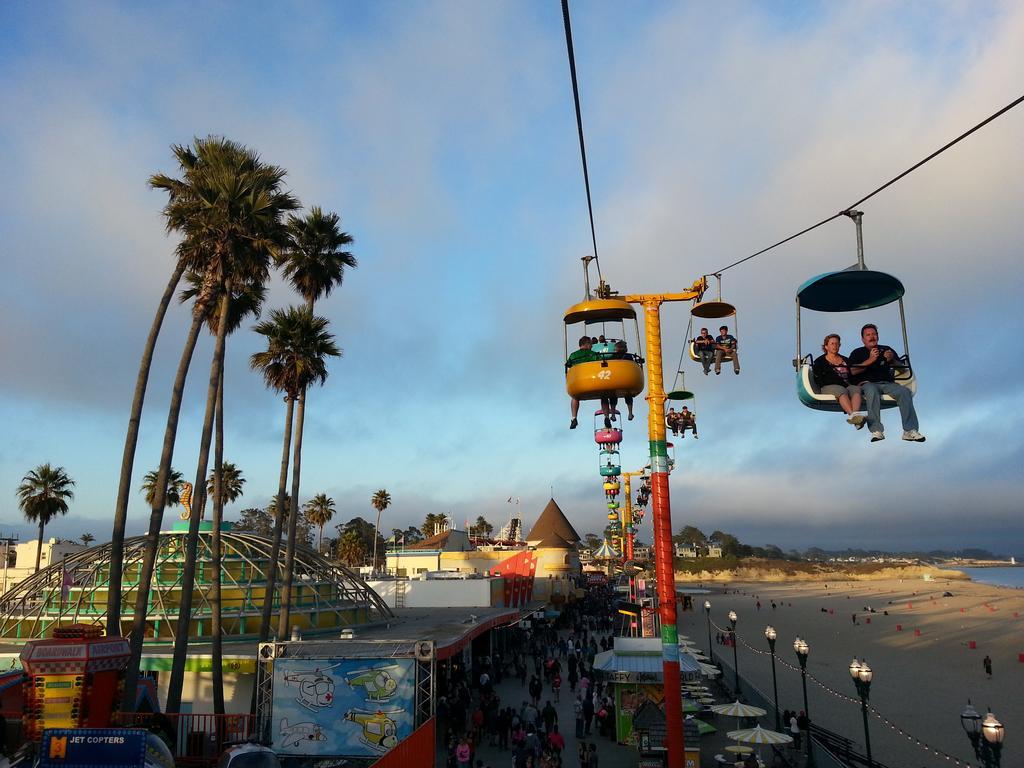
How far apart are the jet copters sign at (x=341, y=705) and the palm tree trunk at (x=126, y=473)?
14.0ft

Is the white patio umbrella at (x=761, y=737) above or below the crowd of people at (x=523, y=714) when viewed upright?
above

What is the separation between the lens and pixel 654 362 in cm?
1408

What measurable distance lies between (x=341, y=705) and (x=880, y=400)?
11379mm

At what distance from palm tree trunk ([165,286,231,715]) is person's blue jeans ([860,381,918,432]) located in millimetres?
16054

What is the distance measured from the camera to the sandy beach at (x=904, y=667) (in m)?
23.5

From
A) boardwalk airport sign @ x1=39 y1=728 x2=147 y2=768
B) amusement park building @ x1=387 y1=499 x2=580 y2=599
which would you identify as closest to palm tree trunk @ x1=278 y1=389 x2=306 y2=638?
boardwalk airport sign @ x1=39 y1=728 x2=147 y2=768

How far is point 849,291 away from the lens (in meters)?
8.28

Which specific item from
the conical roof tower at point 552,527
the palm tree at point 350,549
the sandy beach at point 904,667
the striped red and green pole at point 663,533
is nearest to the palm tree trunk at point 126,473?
the striped red and green pole at point 663,533

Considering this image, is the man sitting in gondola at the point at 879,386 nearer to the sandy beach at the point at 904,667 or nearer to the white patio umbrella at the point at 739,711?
the white patio umbrella at the point at 739,711

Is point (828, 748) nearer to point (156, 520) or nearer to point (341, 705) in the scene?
point (341, 705)

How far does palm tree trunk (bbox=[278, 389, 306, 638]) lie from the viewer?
873 inches

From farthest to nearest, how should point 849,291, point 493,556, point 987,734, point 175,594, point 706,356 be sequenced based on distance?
point 493,556
point 175,594
point 706,356
point 987,734
point 849,291

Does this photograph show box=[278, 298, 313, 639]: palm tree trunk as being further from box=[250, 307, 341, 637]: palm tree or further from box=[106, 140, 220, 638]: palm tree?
box=[106, 140, 220, 638]: palm tree

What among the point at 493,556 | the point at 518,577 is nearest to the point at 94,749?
the point at 518,577
